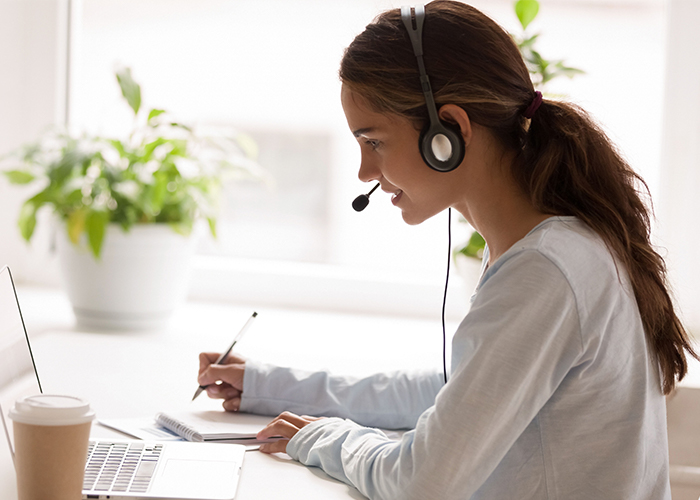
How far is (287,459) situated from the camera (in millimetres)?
922

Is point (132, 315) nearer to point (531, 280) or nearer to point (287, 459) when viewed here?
point (287, 459)

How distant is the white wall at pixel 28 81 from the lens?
2.12 metres

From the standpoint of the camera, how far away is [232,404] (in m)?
1.09

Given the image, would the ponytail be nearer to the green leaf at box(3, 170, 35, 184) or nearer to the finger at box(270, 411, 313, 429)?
the finger at box(270, 411, 313, 429)

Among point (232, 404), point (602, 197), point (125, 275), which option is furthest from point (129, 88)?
point (602, 197)

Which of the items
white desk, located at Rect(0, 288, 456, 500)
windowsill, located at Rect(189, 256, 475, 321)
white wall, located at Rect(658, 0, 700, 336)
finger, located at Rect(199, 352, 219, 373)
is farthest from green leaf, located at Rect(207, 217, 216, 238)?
white wall, located at Rect(658, 0, 700, 336)

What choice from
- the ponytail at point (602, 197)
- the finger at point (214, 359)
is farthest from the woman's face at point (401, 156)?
the finger at point (214, 359)

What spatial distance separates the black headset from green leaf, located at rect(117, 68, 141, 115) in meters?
1.12

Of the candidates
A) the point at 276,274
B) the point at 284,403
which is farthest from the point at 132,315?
the point at 284,403

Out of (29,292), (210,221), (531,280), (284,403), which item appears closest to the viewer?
(531,280)

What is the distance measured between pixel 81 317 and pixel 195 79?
0.80m

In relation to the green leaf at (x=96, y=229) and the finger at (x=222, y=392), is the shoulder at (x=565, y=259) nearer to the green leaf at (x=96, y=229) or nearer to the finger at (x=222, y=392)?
the finger at (x=222, y=392)

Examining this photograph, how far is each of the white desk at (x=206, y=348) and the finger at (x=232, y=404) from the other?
0.25ft

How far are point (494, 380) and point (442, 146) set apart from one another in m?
0.28
